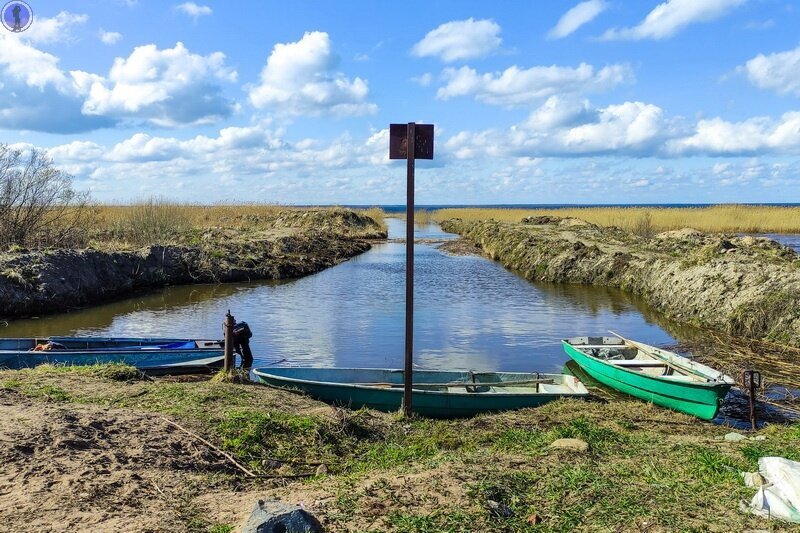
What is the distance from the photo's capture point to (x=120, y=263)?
90.7ft

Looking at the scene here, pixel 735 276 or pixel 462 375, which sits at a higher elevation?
pixel 735 276

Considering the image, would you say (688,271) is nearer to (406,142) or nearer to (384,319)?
(384,319)

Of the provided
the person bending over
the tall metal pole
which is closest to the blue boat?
the person bending over

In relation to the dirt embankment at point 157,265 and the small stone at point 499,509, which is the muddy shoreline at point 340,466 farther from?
the dirt embankment at point 157,265

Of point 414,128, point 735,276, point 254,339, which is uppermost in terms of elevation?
point 414,128

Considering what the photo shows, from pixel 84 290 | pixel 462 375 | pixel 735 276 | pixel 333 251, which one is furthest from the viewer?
pixel 333 251

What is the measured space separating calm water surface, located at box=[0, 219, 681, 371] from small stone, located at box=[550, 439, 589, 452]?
24.5 ft

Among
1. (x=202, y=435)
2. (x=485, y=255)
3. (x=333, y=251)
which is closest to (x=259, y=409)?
(x=202, y=435)

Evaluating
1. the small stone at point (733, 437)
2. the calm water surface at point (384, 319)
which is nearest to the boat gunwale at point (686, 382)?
the small stone at point (733, 437)

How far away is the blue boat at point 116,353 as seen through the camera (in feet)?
40.9

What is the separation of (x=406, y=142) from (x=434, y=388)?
4960 mm

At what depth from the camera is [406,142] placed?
911cm

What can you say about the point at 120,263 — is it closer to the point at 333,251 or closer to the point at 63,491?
the point at 333,251

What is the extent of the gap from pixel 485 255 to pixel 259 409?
3908cm
